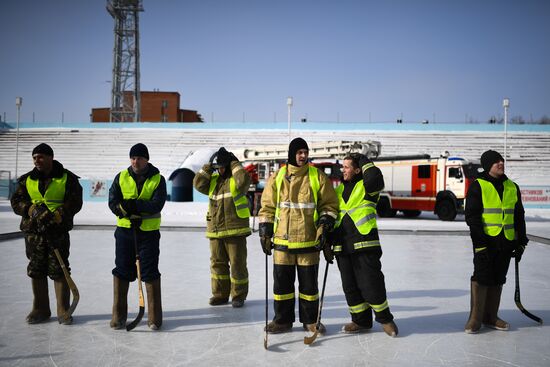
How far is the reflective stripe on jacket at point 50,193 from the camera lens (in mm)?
4805

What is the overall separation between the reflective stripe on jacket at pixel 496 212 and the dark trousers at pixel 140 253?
10.5ft

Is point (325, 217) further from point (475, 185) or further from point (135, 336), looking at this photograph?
point (135, 336)

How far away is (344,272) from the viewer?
182 inches

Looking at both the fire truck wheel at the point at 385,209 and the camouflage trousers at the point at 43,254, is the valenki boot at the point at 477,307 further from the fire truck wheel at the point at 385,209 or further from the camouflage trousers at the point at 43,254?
the fire truck wheel at the point at 385,209

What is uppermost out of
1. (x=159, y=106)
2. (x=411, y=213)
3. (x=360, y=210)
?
(x=159, y=106)

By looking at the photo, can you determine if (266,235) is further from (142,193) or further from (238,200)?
(142,193)

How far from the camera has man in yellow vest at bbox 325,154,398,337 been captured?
175 inches

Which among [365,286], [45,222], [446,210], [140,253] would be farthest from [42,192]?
[446,210]

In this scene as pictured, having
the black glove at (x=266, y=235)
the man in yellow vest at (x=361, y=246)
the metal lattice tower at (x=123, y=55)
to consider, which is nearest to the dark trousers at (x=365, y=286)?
the man in yellow vest at (x=361, y=246)

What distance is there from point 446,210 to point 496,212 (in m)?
13.3

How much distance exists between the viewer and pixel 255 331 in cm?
460

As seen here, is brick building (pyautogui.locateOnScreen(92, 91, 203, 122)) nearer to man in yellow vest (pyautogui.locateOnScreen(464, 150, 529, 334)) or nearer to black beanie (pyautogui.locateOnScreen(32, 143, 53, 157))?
black beanie (pyautogui.locateOnScreen(32, 143, 53, 157))

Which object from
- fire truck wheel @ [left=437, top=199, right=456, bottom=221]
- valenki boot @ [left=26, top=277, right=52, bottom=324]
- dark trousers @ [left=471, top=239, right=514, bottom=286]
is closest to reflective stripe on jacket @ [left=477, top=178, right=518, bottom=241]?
dark trousers @ [left=471, top=239, right=514, bottom=286]

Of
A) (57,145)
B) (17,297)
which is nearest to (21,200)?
(17,297)
